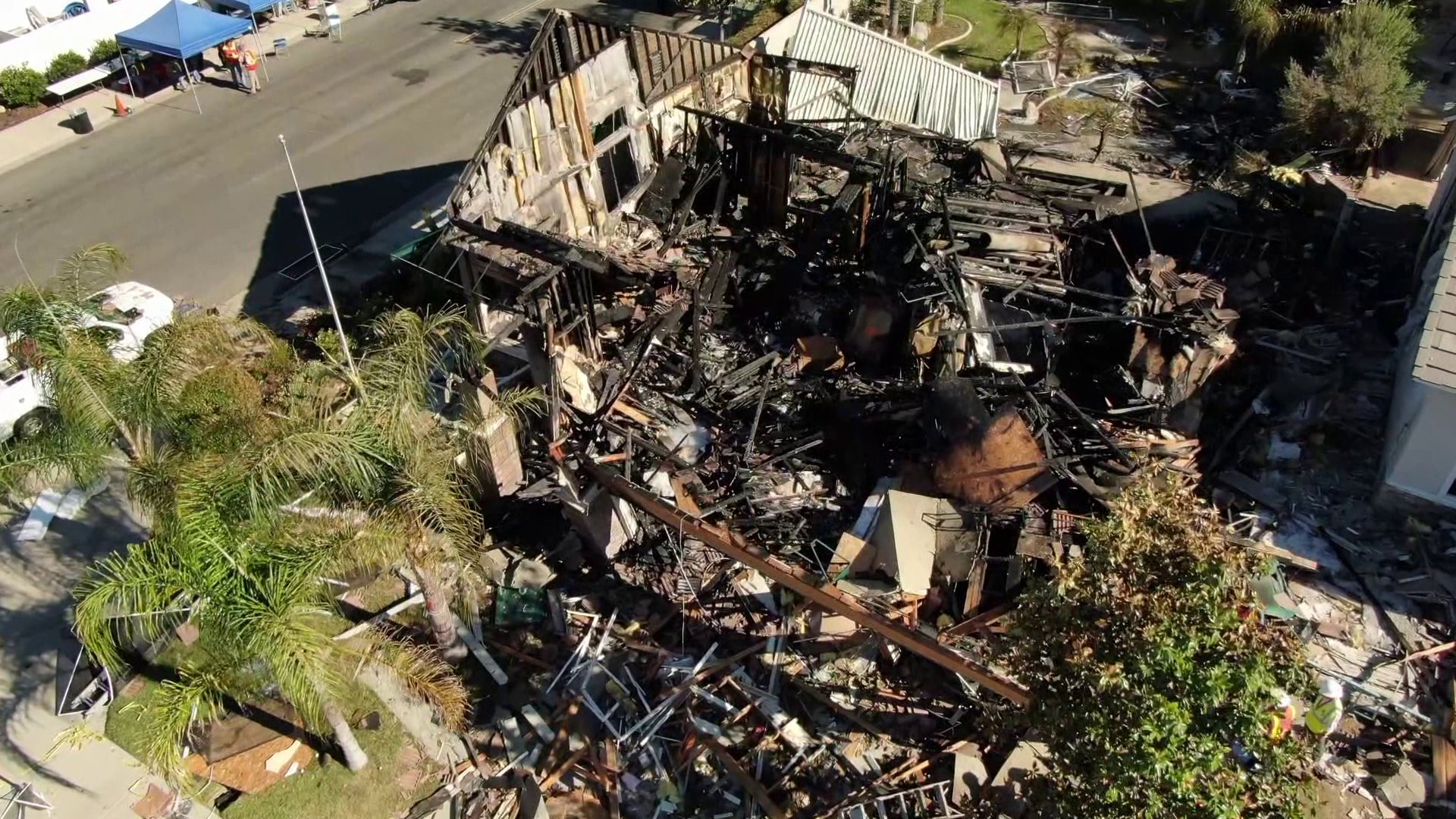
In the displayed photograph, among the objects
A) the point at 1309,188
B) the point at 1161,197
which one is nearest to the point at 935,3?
the point at 1161,197

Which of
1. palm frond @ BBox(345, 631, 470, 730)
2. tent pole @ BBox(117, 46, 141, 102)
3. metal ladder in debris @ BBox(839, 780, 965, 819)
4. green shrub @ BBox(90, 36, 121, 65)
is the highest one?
green shrub @ BBox(90, 36, 121, 65)

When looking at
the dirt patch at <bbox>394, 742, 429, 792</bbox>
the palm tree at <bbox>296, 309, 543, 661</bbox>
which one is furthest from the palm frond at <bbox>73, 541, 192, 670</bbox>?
the dirt patch at <bbox>394, 742, 429, 792</bbox>

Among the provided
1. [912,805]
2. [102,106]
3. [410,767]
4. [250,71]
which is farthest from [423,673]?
[102,106]

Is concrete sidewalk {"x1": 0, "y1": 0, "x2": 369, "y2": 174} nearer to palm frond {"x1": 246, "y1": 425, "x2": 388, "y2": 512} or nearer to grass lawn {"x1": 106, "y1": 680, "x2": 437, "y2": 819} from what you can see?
grass lawn {"x1": 106, "y1": 680, "x2": 437, "y2": 819}

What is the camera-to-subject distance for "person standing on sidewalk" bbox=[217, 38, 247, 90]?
25.1 m

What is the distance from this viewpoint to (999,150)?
1836 centimetres

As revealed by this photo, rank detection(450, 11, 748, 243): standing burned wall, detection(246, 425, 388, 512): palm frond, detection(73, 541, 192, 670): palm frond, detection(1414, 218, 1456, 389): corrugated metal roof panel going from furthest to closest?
detection(450, 11, 748, 243): standing burned wall
detection(1414, 218, 1456, 389): corrugated metal roof panel
detection(246, 425, 388, 512): palm frond
detection(73, 541, 192, 670): palm frond

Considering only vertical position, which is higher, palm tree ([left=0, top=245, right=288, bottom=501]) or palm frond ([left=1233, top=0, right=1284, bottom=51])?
palm frond ([left=1233, top=0, right=1284, bottom=51])

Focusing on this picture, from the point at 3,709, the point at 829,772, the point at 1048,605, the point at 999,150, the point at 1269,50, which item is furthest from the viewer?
the point at 1269,50

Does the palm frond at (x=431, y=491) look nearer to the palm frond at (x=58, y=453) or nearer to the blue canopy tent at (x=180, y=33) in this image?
the palm frond at (x=58, y=453)

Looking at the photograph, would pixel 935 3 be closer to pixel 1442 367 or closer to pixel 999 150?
pixel 999 150

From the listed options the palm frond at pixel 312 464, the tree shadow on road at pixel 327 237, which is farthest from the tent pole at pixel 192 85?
the palm frond at pixel 312 464

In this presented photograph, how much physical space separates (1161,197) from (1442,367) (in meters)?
A: 9.69

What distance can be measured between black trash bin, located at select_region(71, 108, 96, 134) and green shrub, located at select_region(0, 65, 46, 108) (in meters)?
1.46
